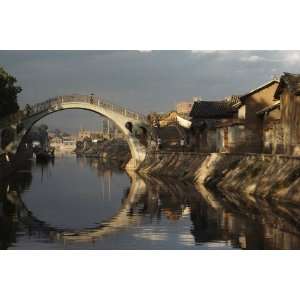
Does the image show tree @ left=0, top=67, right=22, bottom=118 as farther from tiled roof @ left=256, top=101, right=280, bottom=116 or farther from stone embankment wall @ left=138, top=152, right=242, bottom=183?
tiled roof @ left=256, top=101, right=280, bottom=116

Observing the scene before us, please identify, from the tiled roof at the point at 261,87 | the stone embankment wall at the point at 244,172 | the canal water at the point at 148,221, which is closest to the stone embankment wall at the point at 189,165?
the stone embankment wall at the point at 244,172

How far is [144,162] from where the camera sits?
90.6 m

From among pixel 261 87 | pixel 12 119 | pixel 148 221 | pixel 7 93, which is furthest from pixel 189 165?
pixel 148 221

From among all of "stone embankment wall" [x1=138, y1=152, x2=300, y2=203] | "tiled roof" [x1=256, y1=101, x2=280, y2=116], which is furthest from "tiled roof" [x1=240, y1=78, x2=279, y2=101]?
"stone embankment wall" [x1=138, y1=152, x2=300, y2=203]

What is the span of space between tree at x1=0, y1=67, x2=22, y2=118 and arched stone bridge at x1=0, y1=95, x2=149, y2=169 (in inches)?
144

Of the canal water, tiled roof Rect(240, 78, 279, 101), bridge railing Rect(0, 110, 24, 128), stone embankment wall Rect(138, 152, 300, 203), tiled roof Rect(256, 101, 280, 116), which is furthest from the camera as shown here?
bridge railing Rect(0, 110, 24, 128)

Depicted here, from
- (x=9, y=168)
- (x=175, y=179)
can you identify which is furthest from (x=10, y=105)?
(x=175, y=179)

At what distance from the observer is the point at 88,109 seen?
302 ft

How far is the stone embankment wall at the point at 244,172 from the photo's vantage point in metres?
37.0

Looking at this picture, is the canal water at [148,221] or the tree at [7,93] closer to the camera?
the canal water at [148,221]

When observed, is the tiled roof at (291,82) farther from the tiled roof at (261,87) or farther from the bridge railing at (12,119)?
the bridge railing at (12,119)

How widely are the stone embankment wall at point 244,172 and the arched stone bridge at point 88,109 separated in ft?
60.8

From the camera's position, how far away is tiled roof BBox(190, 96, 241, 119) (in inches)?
3108

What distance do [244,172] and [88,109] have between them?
4958 cm
